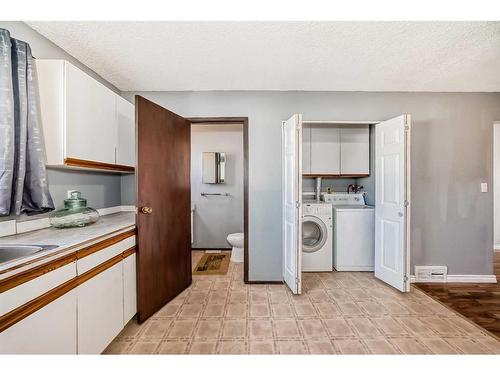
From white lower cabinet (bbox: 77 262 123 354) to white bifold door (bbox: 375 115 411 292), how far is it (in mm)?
2660

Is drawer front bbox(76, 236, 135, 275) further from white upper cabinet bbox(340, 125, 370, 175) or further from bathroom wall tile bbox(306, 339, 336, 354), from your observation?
white upper cabinet bbox(340, 125, 370, 175)

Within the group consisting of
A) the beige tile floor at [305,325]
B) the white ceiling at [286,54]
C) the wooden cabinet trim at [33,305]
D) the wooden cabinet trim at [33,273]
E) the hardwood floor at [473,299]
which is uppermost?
the white ceiling at [286,54]

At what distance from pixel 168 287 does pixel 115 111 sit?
5.68 ft

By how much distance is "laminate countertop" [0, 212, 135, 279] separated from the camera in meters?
0.97

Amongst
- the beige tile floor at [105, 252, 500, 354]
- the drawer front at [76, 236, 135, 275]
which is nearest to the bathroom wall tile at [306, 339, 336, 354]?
the beige tile floor at [105, 252, 500, 354]

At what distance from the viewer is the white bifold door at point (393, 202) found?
2473 mm

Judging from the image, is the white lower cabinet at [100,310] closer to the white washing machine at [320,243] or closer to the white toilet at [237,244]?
the white toilet at [237,244]

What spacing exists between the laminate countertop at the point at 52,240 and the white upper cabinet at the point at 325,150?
252 cm

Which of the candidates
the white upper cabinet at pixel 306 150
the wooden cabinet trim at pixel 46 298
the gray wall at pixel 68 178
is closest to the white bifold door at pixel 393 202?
the white upper cabinet at pixel 306 150

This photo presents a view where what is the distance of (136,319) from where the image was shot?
6.73 feet

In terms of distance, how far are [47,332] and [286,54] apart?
2.35m

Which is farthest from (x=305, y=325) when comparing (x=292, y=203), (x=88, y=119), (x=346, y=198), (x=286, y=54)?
(x=88, y=119)

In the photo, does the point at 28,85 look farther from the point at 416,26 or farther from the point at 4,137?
the point at 416,26
